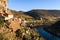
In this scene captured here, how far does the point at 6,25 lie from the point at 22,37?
286cm

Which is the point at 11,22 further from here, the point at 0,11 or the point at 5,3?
the point at 5,3

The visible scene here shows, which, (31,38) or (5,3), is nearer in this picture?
(31,38)

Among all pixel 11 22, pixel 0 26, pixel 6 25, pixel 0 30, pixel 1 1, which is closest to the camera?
pixel 0 30

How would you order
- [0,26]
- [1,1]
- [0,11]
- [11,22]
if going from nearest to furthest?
[0,26] → [11,22] → [0,11] → [1,1]

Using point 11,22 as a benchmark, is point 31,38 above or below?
below

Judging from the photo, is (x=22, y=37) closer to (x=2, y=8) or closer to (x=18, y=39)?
(x=18, y=39)

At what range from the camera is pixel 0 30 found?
26.8 meters

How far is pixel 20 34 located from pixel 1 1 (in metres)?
13.9

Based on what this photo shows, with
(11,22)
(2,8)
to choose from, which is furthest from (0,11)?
(11,22)

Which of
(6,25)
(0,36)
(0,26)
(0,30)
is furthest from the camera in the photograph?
(6,25)

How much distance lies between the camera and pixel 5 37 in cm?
2434

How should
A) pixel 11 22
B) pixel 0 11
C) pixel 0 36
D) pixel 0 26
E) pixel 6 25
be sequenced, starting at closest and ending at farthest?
1. pixel 0 36
2. pixel 0 26
3. pixel 6 25
4. pixel 11 22
5. pixel 0 11

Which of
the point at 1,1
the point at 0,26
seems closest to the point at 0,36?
the point at 0,26

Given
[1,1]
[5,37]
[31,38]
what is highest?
[1,1]
